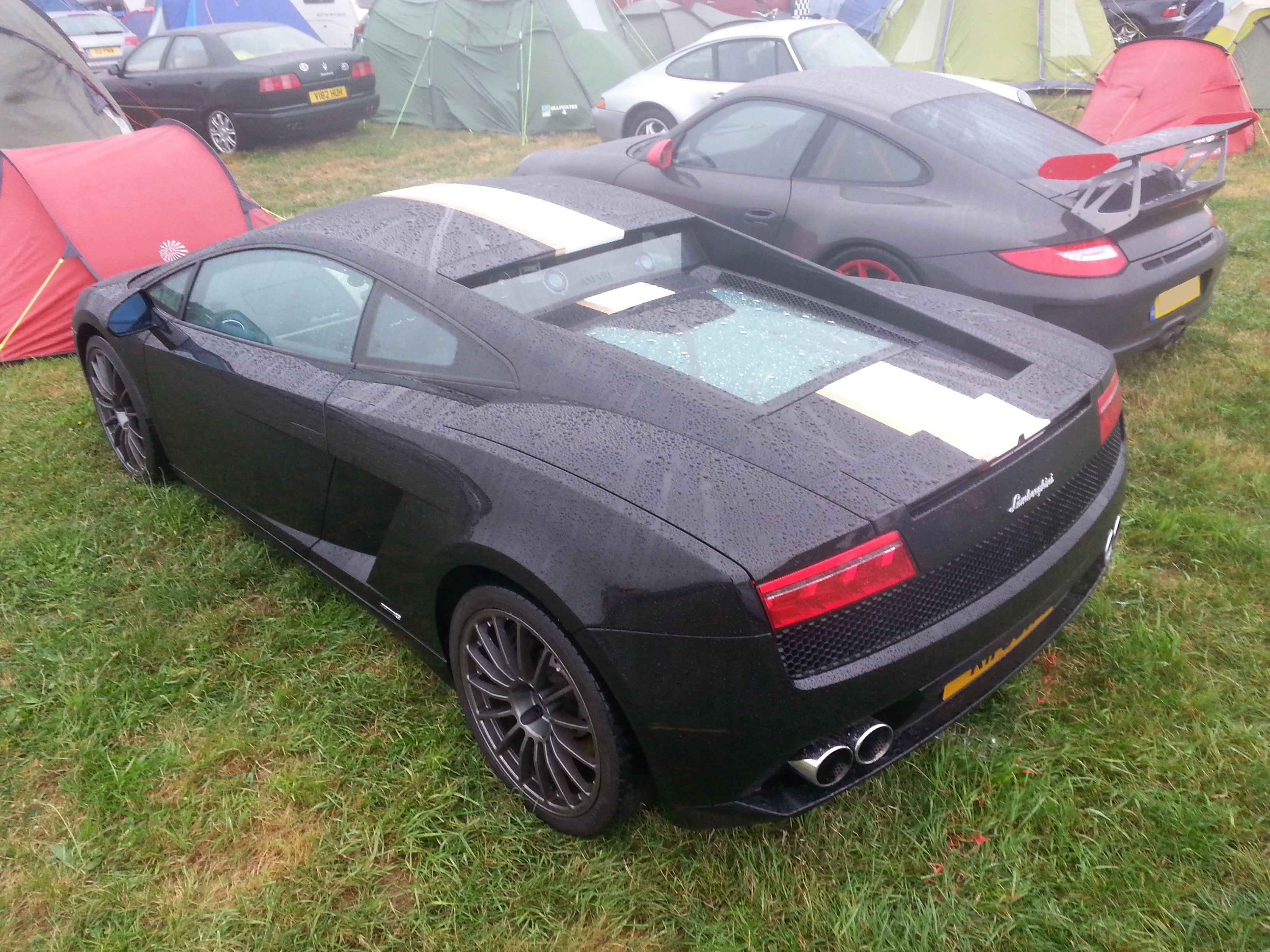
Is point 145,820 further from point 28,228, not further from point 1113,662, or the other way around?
point 28,228

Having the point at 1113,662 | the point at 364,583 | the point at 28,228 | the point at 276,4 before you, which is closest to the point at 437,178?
the point at 28,228

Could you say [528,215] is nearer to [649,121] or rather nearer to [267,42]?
[649,121]

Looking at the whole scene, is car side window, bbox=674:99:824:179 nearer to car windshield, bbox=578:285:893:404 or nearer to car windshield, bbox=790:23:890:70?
car windshield, bbox=578:285:893:404

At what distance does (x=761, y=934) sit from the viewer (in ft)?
6.32

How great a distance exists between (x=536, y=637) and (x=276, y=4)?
534 inches

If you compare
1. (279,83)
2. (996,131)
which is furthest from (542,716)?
(279,83)

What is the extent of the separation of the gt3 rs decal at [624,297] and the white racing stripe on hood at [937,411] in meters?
0.68

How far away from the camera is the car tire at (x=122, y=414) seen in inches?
141

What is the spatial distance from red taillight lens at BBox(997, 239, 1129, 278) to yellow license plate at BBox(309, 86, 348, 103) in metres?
9.24

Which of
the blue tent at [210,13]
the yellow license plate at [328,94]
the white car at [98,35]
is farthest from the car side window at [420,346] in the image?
the white car at [98,35]

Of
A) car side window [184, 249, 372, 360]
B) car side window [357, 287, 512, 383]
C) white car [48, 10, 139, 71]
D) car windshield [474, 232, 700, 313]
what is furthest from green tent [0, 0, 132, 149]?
white car [48, 10, 139, 71]

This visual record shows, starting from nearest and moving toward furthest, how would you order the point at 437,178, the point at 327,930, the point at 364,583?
1. the point at 327,930
2. the point at 364,583
3. the point at 437,178

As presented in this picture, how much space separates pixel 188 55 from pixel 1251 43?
11920 millimetres

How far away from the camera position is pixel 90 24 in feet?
50.2
